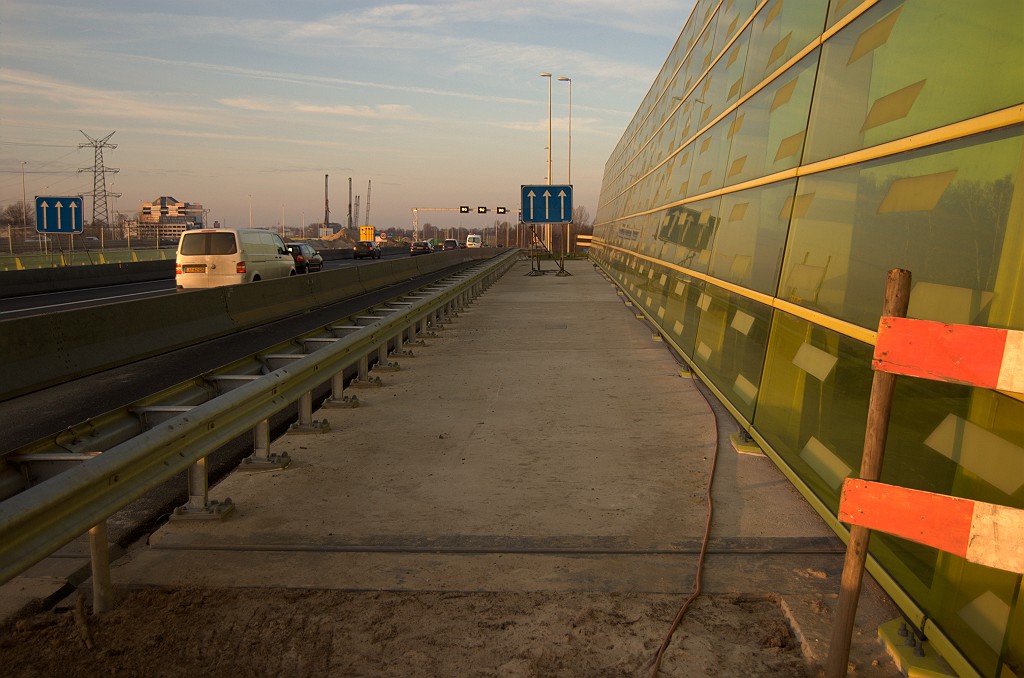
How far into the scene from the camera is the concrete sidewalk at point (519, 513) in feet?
13.2

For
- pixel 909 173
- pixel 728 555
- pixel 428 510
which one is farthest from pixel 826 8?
pixel 428 510

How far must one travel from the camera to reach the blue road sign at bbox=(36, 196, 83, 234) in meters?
28.2

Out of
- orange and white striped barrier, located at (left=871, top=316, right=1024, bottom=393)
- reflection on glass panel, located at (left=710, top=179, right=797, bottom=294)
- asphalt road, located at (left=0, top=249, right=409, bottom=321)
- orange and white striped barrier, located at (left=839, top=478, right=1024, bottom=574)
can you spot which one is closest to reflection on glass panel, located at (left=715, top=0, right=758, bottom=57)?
reflection on glass panel, located at (left=710, top=179, right=797, bottom=294)

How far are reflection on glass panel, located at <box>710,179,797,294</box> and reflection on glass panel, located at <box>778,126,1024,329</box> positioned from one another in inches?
29.9

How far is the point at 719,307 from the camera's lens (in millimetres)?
7625

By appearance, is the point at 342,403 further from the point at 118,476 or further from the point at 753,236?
the point at 118,476

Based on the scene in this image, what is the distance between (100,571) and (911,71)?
14.4ft

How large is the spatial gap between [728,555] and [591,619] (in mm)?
1123

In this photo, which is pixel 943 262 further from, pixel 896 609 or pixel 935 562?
pixel 896 609

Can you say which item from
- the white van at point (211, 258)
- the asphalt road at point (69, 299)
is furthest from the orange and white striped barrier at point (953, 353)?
the white van at point (211, 258)

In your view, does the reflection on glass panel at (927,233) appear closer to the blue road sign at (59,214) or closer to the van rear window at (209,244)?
the van rear window at (209,244)

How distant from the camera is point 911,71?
3861mm

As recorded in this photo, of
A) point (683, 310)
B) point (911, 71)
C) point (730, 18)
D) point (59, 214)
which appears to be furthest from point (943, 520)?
point (59, 214)

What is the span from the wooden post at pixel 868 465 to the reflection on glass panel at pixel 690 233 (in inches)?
224
